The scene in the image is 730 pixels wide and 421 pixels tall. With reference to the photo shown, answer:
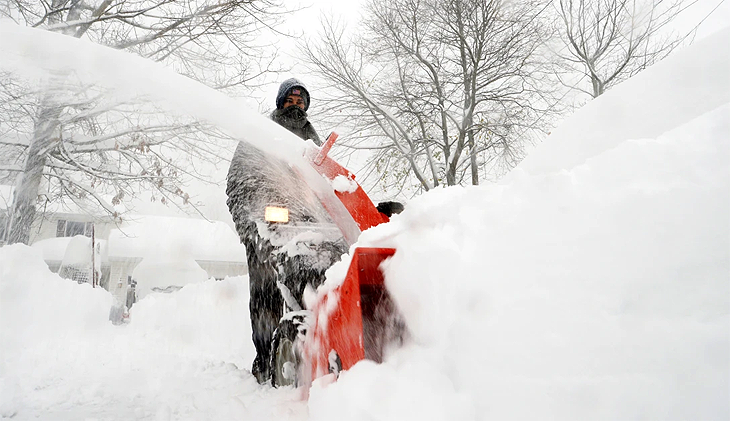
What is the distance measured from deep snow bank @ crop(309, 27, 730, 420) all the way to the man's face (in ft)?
7.97

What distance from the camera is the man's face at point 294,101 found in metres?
3.86

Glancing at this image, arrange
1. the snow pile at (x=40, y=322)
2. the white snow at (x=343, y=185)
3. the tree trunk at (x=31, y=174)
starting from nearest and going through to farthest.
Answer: the white snow at (x=343, y=185)
the snow pile at (x=40, y=322)
the tree trunk at (x=31, y=174)

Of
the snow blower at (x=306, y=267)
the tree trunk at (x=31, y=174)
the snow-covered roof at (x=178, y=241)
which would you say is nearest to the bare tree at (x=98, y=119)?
the tree trunk at (x=31, y=174)

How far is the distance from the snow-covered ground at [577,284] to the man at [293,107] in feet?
6.66

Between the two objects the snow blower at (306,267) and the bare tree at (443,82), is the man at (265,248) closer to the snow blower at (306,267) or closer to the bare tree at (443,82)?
the snow blower at (306,267)

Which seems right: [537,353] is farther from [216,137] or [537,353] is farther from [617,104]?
[216,137]

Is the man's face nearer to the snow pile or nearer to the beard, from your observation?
the beard

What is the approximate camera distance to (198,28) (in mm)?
7570

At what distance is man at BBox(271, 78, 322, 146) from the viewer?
3.82m

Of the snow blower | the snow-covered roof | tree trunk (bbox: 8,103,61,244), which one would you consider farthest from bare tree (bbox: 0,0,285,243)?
the snow-covered roof

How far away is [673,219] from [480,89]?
879cm

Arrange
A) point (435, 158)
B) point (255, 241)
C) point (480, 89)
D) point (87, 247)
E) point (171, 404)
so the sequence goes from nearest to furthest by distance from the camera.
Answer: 1. point (171, 404)
2. point (255, 241)
3. point (480, 89)
4. point (435, 158)
5. point (87, 247)

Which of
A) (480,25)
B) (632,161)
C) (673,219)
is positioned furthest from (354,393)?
(480,25)

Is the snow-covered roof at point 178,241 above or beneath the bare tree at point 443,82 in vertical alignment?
beneath
